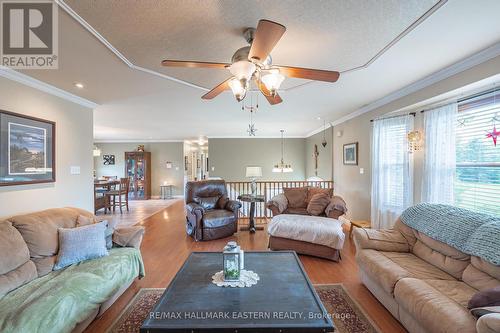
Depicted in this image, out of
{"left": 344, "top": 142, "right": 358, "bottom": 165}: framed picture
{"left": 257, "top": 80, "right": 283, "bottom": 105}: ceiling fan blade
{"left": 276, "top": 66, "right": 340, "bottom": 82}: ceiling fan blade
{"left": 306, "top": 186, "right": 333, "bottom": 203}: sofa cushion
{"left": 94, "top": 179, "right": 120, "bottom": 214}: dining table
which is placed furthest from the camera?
{"left": 94, "top": 179, "right": 120, "bottom": 214}: dining table

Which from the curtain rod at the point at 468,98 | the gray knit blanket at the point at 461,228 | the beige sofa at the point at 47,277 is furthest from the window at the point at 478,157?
the beige sofa at the point at 47,277

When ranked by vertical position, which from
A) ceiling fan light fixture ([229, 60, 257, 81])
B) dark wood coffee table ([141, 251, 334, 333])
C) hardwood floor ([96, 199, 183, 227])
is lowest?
hardwood floor ([96, 199, 183, 227])

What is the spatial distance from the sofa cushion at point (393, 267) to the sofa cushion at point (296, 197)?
2094mm

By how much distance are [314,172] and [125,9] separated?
712 centimetres

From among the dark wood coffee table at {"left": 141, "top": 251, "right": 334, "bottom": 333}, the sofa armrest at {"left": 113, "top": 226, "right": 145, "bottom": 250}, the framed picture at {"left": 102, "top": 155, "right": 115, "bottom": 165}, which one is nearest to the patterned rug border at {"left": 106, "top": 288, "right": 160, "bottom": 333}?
the sofa armrest at {"left": 113, "top": 226, "right": 145, "bottom": 250}

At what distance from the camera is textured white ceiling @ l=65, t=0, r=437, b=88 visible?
160 centimetres

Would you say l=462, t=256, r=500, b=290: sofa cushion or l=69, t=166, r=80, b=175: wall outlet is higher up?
l=69, t=166, r=80, b=175: wall outlet

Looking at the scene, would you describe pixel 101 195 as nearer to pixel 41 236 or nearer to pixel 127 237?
pixel 127 237

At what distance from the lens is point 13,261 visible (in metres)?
1.94

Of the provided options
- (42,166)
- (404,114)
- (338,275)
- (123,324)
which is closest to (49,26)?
(42,166)

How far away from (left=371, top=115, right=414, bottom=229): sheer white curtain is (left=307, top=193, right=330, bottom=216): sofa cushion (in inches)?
31.9

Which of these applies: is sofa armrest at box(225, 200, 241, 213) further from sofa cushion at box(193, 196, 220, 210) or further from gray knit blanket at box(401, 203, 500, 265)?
gray knit blanket at box(401, 203, 500, 265)

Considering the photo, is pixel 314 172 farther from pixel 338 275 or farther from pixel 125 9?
pixel 125 9

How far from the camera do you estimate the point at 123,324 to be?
203 cm
